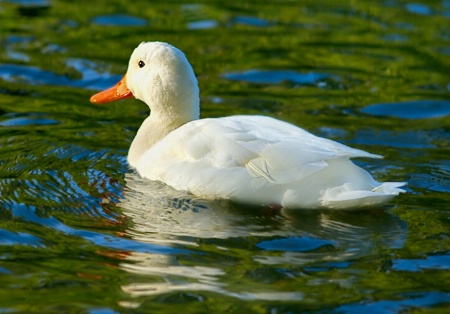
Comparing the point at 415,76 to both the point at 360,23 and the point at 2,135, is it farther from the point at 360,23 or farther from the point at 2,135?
the point at 2,135

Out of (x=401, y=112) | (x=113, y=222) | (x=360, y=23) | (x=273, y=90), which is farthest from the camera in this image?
(x=360, y=23)

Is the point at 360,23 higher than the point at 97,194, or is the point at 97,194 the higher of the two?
the point at 360,23

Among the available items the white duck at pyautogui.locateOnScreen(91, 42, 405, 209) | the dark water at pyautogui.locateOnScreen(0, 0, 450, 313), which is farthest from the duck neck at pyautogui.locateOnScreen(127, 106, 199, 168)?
the white duck at pyautogui.locateOnScreen(91, 42, 405, 209)

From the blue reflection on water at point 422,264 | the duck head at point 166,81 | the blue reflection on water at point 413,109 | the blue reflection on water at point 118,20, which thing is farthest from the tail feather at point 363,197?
the blue reflection on water at point 118,20

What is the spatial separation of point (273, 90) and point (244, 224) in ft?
14.7

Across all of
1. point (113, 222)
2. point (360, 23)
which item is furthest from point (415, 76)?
point (113, 222)

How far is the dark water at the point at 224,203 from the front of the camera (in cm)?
573

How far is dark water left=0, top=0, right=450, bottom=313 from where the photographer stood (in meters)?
5.73

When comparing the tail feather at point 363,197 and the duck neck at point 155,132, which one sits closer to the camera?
the tail feather at point 363,197

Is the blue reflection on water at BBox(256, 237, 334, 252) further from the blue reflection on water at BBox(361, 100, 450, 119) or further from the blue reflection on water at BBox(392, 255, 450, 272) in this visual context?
the blue reflection on water at BBox(361, 100, 450, 119)

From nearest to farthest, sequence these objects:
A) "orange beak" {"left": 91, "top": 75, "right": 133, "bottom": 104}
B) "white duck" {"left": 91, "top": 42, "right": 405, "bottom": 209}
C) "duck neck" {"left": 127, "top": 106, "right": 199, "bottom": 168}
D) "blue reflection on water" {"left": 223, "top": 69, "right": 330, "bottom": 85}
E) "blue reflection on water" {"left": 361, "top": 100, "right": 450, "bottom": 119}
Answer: "white duck" {"left": 91, "top": 42, "right": 405, "bottom": 209}
"duck neck" {"left": 127, "top": 106, "right": 199, "bottom": 168}
"orange beak" {"left": 91, "top": 75, "right": 133, "bottom": 104}
"blue reflection on water" {"left": 361, "top": 100, "right": 450, "bottom": 119}
"blue reflection on water" {"left": 223, "top": 69, "right": 330, "bottom": 85}

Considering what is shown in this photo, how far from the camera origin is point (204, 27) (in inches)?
523

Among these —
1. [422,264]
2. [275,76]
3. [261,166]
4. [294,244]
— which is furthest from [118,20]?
[422,264]

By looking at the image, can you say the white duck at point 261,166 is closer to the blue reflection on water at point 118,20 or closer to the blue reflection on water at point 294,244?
the blue reflection on water at point 294,244
